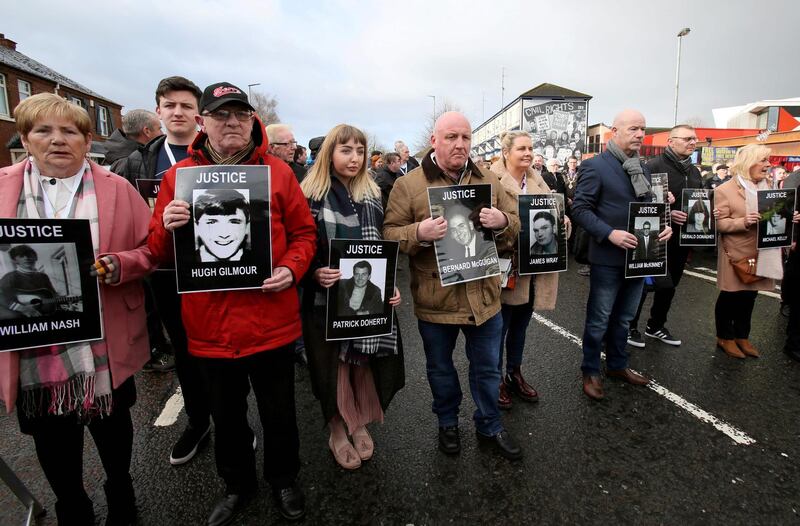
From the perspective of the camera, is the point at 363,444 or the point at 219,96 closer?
the point at 219,96

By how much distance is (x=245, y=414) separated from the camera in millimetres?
2332

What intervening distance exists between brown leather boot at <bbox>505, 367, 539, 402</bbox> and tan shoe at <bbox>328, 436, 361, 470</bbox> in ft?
4.91

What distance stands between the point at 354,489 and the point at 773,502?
239 centimetres

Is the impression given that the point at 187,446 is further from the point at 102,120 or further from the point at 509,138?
the point at 102,120

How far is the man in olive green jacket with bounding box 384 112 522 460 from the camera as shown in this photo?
8.35ft

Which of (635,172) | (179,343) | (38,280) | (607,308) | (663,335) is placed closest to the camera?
(38,280)

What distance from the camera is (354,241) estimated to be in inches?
91.4

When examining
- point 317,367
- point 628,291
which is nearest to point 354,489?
point 317,367

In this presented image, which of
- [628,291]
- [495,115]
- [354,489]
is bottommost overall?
[354,489]

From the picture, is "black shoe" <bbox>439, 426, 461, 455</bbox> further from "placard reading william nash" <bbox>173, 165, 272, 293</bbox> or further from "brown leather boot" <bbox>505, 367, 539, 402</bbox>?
"placard reading william nash" <bbox>173, 165, 272, 293</bbox>

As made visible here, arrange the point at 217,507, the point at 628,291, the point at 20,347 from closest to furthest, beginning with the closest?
the point at 20,347 → the point at 217,507 → the point at 628,291

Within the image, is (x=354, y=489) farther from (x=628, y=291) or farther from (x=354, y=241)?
(x=628, y=291)

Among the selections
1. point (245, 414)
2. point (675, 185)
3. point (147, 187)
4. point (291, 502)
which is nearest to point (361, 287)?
point (245, 414)

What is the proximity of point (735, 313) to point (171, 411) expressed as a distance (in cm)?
550
